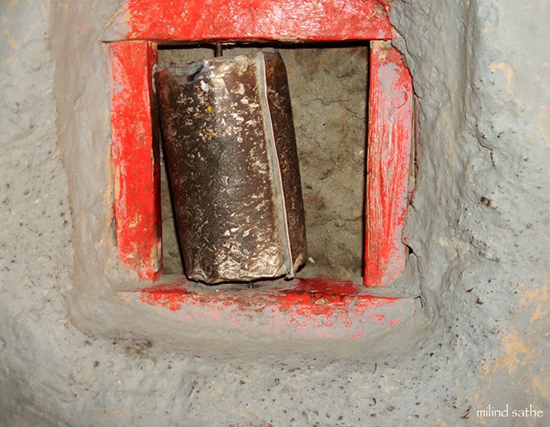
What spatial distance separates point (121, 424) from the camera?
1254 millimetres

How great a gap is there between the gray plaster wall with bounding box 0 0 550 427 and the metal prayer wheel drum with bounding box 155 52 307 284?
198 mm

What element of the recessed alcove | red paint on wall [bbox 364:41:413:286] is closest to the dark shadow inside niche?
the recessed alcove

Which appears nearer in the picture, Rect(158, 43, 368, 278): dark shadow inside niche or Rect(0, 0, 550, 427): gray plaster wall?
Rect(0, 0, 550, 427): gray plaster wall

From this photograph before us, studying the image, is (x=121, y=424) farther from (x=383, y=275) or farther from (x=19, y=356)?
(x=383, y=275)

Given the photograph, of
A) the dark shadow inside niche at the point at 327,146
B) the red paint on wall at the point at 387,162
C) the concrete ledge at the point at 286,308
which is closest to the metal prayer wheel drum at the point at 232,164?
the concrete ledge at the point at 286,308

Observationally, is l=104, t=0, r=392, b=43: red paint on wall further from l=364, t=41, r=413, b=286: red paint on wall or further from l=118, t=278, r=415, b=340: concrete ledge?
l=118, t=278, r=415, b=340: concrete ledge

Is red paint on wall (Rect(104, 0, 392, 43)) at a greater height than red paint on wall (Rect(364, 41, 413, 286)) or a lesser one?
greater

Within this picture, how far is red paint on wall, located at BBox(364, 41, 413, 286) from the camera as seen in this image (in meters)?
1.34

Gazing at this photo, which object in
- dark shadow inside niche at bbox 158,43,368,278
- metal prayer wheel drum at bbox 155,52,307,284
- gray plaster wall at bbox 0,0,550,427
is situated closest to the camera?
gray plaster wall at bbox 0,0,550,427

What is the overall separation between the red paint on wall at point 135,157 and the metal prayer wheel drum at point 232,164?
8 centimetres

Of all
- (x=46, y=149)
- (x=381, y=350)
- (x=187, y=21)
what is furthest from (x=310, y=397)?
(x=187, y=21)

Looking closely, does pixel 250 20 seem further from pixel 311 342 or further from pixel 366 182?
pixel 311 342

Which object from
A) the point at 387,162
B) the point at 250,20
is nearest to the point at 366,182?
the point at 387,162

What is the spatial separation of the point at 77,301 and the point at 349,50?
98cm
